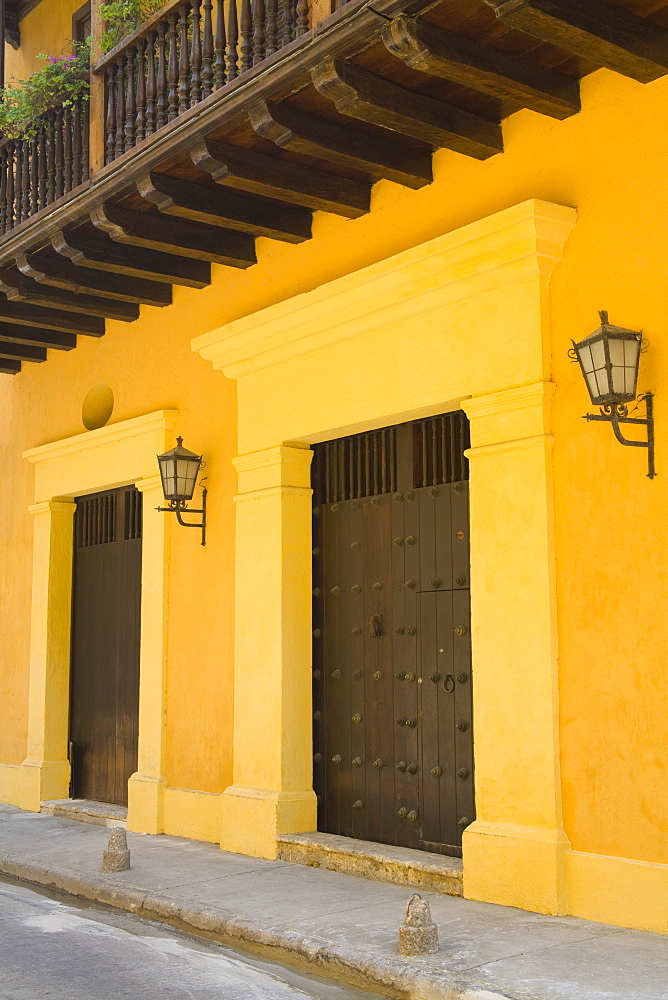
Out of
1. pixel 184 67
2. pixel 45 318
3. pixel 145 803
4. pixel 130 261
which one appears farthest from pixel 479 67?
pixel 145 803

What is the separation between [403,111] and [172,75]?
2027 mm

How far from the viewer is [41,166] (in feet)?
30.0

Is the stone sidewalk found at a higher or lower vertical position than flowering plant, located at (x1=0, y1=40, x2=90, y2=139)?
lower

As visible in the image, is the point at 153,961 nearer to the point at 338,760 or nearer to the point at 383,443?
the point at 338,760

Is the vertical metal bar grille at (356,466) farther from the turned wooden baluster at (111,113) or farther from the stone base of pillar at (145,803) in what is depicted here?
the stone base of pillar at (145,803)

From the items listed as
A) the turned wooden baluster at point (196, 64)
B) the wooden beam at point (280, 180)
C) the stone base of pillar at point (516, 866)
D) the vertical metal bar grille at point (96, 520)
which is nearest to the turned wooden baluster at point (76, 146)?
the turned wooden baluster at point (196, 64)

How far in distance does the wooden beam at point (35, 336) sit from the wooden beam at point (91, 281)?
1471 mm

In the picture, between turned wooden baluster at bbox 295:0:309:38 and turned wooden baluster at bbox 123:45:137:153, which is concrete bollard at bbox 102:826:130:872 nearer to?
turned wooden baluster at bbox 123:45:137:153

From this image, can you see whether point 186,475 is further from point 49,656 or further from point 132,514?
point 49,656

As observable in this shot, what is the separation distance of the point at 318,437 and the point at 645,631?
3.20 m

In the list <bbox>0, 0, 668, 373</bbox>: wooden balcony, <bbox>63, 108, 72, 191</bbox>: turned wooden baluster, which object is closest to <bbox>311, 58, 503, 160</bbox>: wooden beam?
<bbox>0, 0, 668, 373</bbox>: wooden balcony

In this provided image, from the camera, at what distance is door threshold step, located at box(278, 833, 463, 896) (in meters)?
6.56

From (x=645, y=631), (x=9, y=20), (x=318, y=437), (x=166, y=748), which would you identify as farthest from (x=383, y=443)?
(x=9, y=20)

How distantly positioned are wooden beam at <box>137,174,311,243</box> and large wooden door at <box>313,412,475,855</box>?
163 centimetres
